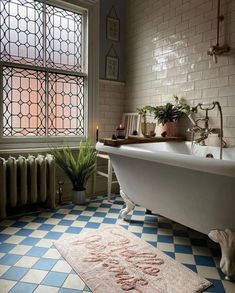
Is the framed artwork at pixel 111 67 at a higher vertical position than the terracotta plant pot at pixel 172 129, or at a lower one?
higher

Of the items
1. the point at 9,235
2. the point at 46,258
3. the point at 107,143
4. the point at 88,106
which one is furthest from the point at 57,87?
the point at 46,258

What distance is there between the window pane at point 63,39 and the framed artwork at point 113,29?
1.30ft

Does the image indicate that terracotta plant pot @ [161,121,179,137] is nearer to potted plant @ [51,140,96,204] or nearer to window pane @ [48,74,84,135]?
potted plant @ [51,140,96,204]

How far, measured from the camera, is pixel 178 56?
9.66 ft

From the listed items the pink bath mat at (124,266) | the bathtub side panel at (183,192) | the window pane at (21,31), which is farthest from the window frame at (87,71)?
the pink bath mat at (124,266)

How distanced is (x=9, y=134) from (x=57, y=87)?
0.82 meters

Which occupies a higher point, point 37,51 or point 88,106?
point 37,51

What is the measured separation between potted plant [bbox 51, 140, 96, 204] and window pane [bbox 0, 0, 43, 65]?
111 centimetres

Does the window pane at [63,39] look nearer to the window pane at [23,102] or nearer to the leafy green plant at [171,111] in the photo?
the window pane at [23,102]

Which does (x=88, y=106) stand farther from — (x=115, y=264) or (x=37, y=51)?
(x=115, y=264)

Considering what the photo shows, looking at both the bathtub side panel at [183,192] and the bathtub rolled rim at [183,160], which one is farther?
the bathtub side panel at [183,192]

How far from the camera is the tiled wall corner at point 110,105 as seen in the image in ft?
11.7

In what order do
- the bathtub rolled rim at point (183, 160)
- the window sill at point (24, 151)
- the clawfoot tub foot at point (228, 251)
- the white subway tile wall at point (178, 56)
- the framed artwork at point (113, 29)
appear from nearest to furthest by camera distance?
the bathtub rolled rim at point (183, 160)
the clawfoot tub foot at point (228, 251)
the white subway tile wall at point (178, 56)
the window sill at point (24, 151)
the framed artwork at point (113, 29)

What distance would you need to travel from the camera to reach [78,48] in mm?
3354
